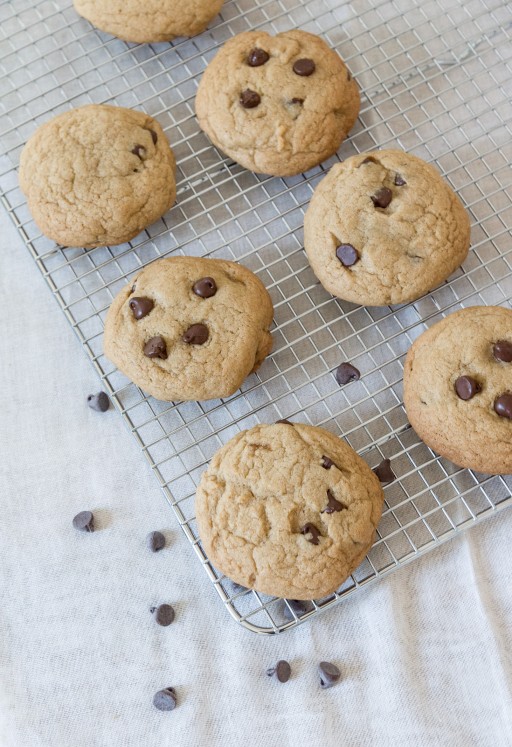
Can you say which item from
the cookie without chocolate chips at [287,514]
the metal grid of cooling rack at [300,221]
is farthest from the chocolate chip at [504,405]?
the cookie without chocolate chips at [287,514]

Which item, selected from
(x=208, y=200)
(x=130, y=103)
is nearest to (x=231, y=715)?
(x=208, y=200)

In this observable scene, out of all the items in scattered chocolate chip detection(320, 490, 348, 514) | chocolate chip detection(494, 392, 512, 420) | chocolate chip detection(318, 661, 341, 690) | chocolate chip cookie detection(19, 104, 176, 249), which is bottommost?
chocolate chip detection(318, 661, 341, 690)

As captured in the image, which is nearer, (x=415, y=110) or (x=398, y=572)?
(x=398, y=572)

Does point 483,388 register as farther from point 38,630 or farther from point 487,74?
point 38,630

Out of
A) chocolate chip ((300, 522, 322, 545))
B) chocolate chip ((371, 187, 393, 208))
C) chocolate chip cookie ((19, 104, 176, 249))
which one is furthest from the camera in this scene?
chocolate chip cookie ((19, 104, 176, 249))

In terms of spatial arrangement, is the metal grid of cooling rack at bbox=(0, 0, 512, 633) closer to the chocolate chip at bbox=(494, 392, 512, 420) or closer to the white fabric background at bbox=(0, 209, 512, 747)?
the white fabric background at bbox=(0, 209, 512, 747)

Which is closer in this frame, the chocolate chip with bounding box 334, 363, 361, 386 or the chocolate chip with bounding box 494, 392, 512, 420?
the chocolate chip with bounding box 494, 392, 512, 420

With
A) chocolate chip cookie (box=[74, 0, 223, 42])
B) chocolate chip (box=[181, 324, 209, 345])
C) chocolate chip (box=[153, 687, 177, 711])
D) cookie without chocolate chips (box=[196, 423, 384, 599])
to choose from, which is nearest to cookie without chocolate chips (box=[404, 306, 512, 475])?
cookie without chocolate chips (box=[196, 423, 384, 599])
